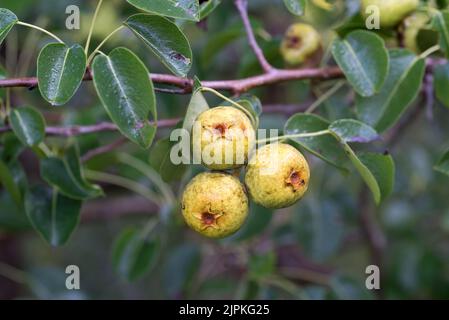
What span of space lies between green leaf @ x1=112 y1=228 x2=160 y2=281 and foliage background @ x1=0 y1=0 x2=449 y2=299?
0.11ft

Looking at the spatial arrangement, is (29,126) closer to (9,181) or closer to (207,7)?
(9,181)

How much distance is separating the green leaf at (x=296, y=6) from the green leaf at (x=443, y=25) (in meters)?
0.30

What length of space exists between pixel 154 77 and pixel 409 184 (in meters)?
1.62

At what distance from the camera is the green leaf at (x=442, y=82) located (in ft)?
5.00

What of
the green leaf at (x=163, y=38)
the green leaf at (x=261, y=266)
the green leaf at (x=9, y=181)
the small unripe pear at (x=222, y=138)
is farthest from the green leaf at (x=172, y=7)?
the green leaf at (x=261, y=266)

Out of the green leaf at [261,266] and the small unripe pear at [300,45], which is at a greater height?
the small unripe pear at [300,45]

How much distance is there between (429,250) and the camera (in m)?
2.48

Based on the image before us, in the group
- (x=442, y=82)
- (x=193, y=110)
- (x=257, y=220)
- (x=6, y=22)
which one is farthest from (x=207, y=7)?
(x=257, y=220)

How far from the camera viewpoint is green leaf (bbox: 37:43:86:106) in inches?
46.2

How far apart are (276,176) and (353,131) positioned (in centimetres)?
23

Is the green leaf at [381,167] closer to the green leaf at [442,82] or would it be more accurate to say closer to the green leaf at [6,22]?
the green leaf at [442,82]

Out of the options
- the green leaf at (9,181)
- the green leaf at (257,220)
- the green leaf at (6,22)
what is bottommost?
the green leaf at (257,220)

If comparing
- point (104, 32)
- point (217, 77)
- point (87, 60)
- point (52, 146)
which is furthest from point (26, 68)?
point (87, 60)

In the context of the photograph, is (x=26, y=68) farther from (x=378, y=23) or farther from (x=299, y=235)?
(x=378, y=23)
